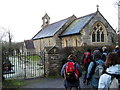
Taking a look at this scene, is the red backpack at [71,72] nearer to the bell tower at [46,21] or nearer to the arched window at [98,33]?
the arched window at [98,33]

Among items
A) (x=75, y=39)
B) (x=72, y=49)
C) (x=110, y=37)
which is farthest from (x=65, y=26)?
(x=72, y=49)

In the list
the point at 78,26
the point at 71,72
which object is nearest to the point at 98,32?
the point at 78,26

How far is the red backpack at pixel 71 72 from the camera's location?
525cm

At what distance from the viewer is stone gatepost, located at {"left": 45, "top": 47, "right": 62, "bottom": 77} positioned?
11.1 metres

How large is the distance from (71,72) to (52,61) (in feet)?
19.9

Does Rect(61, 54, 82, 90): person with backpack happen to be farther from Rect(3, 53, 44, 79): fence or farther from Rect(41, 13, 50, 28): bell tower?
Rect(41, 13, 50, 28): bell tower

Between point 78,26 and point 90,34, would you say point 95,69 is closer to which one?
point 90,34

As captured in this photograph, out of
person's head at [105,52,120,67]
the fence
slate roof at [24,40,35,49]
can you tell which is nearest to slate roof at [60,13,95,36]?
the fence

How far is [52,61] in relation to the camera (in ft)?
36.8

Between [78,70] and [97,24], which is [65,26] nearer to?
[97,24]

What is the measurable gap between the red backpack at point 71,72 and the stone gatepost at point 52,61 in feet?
19.2

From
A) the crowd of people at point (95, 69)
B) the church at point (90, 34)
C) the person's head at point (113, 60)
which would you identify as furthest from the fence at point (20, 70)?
the church at point (90, 34)

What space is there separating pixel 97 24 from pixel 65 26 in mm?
7548

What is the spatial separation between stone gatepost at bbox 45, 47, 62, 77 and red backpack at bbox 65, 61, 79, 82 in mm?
5855
